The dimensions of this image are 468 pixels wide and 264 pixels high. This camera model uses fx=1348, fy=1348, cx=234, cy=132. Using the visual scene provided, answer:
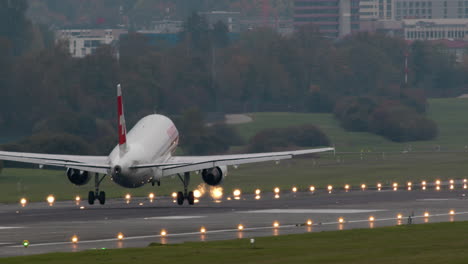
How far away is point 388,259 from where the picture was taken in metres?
50.7

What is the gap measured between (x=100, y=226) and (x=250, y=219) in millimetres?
9000

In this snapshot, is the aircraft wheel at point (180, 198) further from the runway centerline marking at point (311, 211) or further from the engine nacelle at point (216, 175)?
the runway centerline marking at point (311, 211)

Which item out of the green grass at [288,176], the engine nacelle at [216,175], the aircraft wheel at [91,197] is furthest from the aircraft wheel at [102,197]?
the green grass at [288,176]

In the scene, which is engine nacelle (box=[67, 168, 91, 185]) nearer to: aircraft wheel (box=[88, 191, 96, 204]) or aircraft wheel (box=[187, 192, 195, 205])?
aircraft wheel (box=[88, 191, 96, 204])

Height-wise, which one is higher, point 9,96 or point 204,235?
point 9,96

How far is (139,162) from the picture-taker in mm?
83000

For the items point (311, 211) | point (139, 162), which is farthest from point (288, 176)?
point (139, 162)

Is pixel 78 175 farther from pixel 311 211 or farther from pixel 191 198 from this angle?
pixel 311 211

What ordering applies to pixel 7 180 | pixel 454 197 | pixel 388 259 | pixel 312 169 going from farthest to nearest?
1. pixel 312 169
2. pixel 7 180
3. pixel 454 197
4. pixel 388 259

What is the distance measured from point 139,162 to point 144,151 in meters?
2.71

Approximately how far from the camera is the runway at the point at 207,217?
63.8m

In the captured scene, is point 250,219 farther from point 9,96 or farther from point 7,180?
point 9,96

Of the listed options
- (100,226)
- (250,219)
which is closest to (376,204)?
(250,219)

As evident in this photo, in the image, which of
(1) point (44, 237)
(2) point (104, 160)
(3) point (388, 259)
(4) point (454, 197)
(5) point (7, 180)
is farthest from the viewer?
(5) point (7, 180)
